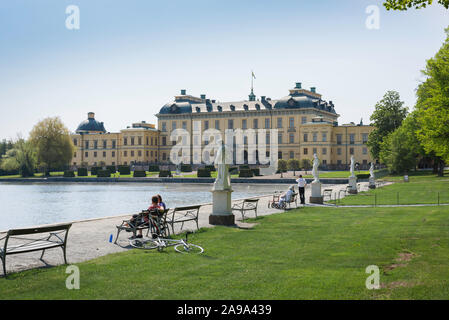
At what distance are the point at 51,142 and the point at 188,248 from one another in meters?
65.3

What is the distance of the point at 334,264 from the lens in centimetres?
733

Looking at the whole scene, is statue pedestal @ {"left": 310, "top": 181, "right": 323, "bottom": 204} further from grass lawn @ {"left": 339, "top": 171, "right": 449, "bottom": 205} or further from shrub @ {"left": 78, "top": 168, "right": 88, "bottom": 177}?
shrub @ {"left": 78, "top": 168, "right": 88, "bottom": 177}

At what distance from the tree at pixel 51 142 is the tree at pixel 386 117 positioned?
44.6 m

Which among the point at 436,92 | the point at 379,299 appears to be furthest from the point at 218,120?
the point at 379,299

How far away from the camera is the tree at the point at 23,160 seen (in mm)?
67375

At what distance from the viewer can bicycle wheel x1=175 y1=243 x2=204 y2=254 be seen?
860 centimetres

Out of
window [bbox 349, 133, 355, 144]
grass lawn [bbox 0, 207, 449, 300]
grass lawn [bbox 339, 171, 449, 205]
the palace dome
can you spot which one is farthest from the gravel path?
the palace dome

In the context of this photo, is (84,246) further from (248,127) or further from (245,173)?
(248,127)

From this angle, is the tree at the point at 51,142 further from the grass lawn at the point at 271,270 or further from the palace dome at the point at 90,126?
the grass lawn at the point at 271,270

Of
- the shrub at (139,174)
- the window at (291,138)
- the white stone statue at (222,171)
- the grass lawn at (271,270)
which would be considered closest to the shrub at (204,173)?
the shrub at (139,174)

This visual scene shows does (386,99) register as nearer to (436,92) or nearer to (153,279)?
(436,92)

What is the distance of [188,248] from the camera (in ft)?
28.7

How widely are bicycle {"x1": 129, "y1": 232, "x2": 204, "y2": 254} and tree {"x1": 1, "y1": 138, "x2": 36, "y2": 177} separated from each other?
6360cm

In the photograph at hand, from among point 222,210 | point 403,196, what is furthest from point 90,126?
point 222,210
